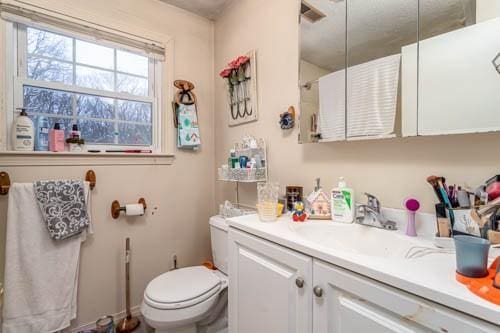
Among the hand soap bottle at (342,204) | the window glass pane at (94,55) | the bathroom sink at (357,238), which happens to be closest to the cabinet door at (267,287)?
the bathroom sink at (357,238)

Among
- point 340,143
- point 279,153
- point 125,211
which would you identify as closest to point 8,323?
point 125,211

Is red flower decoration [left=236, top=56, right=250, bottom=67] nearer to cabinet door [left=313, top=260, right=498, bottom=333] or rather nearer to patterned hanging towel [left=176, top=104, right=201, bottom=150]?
patterned hanging towel [left=176, top=104, right=201, bottom=150]

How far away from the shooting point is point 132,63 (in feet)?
6.18

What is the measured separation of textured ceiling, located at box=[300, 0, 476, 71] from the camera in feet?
2.92

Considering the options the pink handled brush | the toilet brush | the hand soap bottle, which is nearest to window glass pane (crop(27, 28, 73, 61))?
the toilet brush

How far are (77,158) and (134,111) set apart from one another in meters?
0.52

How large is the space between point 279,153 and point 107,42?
1411 millimetres

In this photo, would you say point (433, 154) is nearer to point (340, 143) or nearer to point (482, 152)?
point (482, 152)

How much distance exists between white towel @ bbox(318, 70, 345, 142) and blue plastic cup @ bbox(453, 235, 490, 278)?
2.23 ft

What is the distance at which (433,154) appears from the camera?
0.93 metres

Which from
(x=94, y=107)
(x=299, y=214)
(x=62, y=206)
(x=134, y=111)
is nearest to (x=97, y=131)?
(x=94, y=107)

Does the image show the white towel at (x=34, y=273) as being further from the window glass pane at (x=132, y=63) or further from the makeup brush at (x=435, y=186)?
the makeup brush at (x=435, y=186)

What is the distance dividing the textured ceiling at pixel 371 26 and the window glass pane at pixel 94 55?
1356 mm

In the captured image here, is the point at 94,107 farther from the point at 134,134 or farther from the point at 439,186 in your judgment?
the point at 439,186
